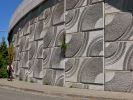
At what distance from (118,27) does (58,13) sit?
681 cm

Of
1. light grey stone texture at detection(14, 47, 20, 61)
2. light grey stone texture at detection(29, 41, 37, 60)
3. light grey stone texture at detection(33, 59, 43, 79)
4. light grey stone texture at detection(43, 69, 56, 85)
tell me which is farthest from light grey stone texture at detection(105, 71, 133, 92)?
light grey stone texture at detection(14, 47, 20, 61)

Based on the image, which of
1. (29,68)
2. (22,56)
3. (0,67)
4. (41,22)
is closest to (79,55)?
(41,22)

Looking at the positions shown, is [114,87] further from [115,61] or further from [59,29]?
[59,29]

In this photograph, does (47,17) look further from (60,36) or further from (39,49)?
(60,36)

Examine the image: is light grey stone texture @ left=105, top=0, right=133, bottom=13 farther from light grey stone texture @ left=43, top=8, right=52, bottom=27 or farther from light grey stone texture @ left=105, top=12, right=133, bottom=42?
light grey stone texture @ left=43, top=8, right=52, bottom=27

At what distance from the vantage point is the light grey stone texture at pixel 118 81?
66.7 ft

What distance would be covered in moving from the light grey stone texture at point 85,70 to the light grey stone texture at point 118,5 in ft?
8.97

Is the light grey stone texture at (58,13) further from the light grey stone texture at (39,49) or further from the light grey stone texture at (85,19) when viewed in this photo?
the light grey stone texture at (39,49)

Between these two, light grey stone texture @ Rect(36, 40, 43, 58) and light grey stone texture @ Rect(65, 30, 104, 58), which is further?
light grey stone texture @ Rect(36, 40, 43, 58)

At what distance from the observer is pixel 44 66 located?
93.8 feet

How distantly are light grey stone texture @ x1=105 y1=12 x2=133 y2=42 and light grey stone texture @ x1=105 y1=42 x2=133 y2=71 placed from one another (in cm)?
31

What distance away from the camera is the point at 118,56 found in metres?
21.0

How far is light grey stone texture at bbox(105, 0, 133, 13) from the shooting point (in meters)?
20.7

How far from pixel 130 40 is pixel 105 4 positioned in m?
2.74
